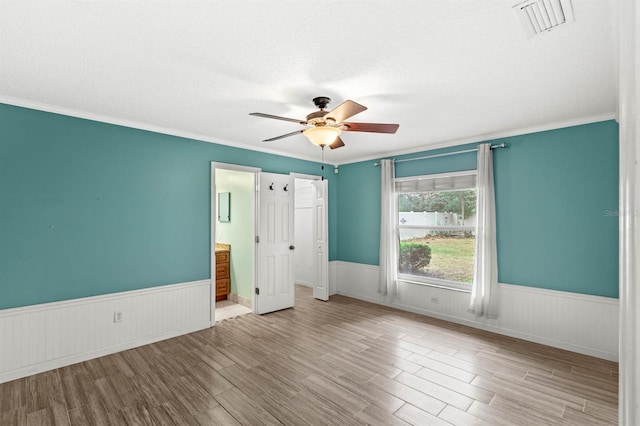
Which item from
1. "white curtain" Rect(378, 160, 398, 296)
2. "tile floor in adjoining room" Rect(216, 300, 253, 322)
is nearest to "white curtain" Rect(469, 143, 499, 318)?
"white curtain" Rect(378, 160, 398, 296)

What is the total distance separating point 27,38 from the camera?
81.7 inches

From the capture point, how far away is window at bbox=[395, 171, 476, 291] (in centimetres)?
457

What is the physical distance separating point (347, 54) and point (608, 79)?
2.13 m

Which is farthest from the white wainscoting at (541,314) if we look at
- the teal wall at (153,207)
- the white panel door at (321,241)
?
the white panel door at (321,241)

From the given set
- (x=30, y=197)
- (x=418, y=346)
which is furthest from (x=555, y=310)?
(x=30, y=197)

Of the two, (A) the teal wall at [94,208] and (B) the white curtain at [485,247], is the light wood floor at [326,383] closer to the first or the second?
(B) the white curtain at [485,247]

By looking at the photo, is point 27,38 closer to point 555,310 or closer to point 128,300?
point 128,300

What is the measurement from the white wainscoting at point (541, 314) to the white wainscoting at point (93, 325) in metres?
3.10

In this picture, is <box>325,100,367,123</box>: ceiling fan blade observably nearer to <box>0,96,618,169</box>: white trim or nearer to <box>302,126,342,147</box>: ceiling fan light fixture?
<box>302,126,342,147</box>: ceiling fan light fixture

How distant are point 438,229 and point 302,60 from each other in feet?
11.2

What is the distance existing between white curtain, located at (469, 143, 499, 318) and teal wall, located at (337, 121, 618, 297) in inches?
4.8

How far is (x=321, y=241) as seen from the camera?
233 inches

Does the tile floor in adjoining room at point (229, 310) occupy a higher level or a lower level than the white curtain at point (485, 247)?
lower

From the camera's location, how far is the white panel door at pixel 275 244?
4.95 metres
